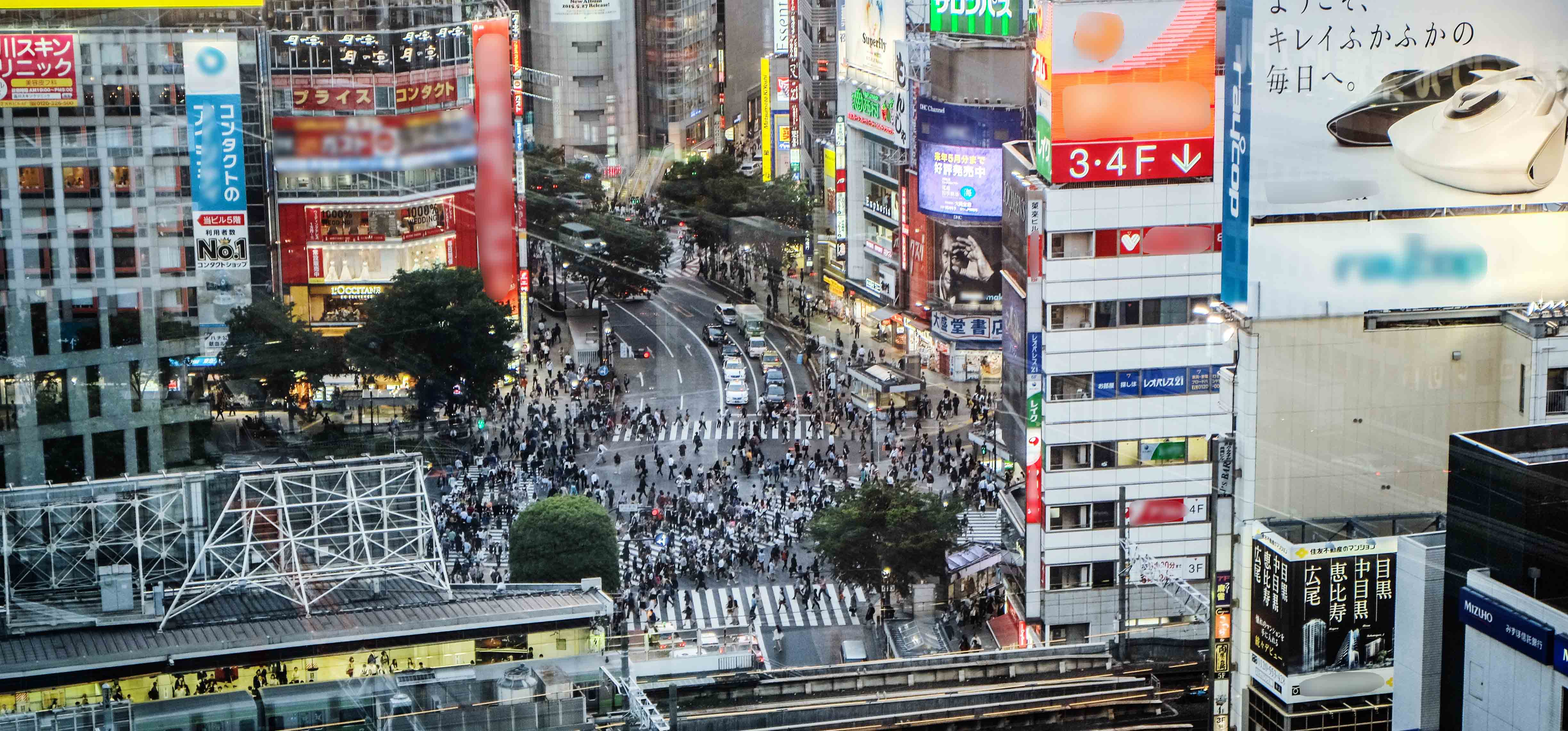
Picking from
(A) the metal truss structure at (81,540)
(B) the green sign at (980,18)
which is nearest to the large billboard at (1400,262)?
(A) the metal truss structure at (81,540)

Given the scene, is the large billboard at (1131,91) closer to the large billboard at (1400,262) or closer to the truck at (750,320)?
the large billboard at (1400,262)

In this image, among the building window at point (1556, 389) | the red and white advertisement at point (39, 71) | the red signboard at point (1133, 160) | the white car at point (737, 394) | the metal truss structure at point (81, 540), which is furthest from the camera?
the white car at point (737, 394)

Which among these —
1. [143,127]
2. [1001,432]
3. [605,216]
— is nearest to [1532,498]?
[1001,432]

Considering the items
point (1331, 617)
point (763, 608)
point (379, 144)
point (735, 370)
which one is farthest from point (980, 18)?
point (1331, 617)

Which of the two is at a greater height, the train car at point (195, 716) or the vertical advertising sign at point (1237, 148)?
the vertical advertising sign at point (1237, 148)

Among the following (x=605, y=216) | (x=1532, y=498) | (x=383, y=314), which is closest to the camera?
(x=1532, y=498)

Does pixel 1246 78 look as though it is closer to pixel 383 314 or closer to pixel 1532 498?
pixel 1532 498

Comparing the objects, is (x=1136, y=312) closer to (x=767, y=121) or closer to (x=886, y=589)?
(x=886, y=589)

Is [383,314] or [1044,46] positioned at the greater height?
[1044,46]

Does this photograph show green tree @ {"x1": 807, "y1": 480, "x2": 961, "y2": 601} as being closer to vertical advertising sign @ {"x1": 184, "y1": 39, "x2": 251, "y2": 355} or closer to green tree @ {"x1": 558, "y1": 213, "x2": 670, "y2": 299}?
vertical advertising sign @ {"x1": 184, "y1": 39, "x2": 251, "y2": 355}
